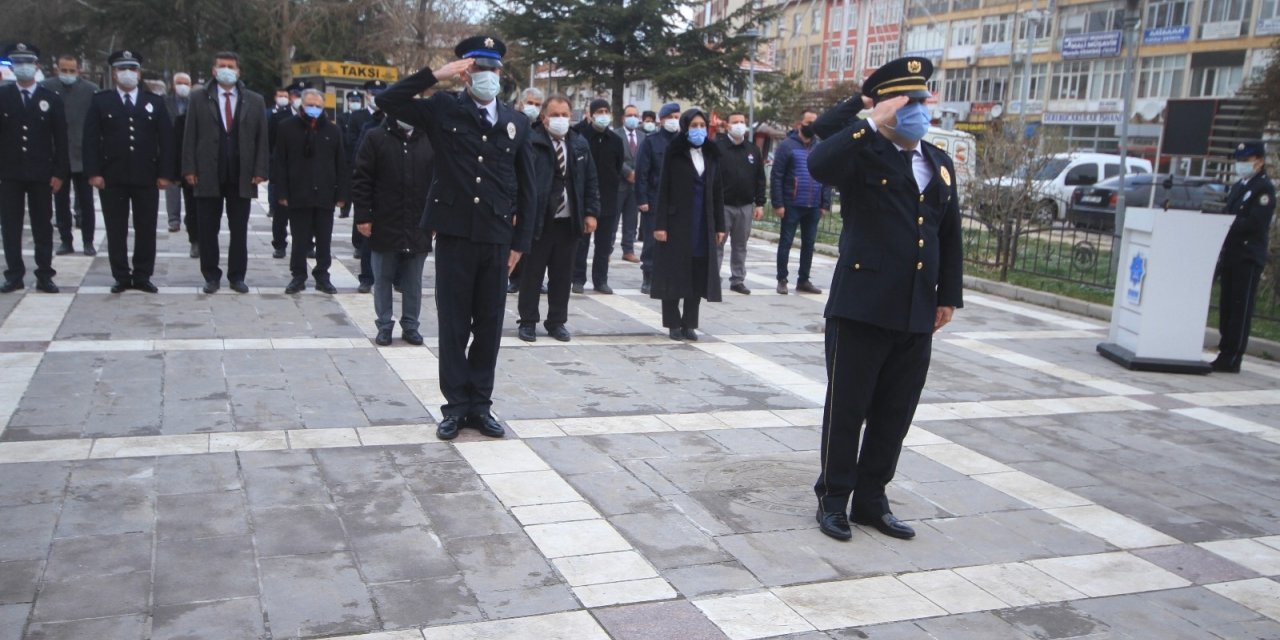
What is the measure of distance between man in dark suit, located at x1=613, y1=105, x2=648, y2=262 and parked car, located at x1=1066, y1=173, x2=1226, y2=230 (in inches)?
305

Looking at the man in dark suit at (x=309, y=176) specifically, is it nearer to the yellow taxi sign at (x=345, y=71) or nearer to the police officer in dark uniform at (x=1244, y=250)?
the police officer in dark uniform at (x=1244, y=250)

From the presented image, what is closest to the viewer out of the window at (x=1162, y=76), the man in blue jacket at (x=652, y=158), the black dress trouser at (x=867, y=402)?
the black dress trouser at (x=867, y=402)

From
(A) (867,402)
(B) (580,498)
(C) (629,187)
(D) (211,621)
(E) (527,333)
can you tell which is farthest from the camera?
(C) (629,187)

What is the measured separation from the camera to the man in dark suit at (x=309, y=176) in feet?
34.8

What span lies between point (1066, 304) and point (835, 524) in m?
9.19

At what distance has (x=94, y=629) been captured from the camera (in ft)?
12.1

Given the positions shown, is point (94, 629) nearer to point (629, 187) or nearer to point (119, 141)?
point (119, 141)

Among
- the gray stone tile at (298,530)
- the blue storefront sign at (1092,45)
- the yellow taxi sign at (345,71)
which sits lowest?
the gray stone tile at (298,530)

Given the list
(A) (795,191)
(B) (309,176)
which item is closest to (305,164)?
(B) (309,176)

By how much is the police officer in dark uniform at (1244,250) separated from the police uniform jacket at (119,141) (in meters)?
9.75

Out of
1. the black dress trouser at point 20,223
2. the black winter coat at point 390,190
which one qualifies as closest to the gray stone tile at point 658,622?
the black winter coat at point 390,190

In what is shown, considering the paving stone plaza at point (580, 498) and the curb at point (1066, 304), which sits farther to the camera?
the curb at point (1066, 304)

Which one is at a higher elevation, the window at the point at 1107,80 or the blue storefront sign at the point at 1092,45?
the blue storefront sign at the point at 1092,45

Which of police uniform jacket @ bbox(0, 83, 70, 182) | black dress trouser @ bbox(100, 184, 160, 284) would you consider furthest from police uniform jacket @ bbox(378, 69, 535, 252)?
police uniform jacket @ bbox(0, 83, 70, 182)
